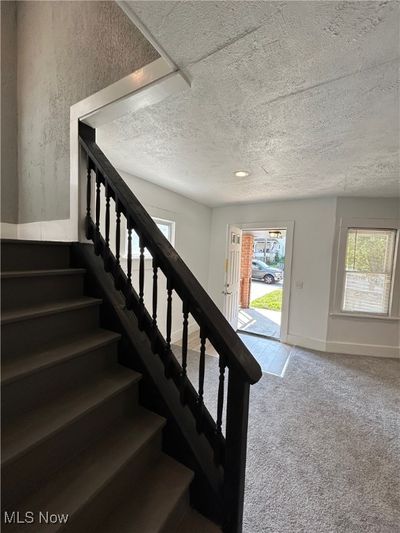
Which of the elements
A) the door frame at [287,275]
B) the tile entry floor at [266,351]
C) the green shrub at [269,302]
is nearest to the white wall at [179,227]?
the tile entry floor at [266,351]

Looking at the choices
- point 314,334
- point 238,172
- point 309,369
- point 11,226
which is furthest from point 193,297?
point 314,334

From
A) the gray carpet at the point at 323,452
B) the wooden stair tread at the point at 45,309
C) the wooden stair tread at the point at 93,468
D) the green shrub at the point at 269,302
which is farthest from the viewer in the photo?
the green shrub at the point at 269,302

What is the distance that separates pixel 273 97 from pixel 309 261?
9.88ft

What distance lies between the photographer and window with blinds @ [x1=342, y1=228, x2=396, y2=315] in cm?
364

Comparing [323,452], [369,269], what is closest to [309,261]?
[369,269]

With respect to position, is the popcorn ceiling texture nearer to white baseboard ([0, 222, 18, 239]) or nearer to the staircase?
white baseboard ([0, 222, 18, 239])

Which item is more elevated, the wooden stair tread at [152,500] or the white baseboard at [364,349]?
the wooden stair tread at [152,500]

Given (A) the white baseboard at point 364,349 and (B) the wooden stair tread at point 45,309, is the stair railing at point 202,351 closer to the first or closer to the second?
(B) the wooden stair tread at point 45,309

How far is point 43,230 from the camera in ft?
6.02

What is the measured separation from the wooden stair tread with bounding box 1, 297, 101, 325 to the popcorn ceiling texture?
74cm

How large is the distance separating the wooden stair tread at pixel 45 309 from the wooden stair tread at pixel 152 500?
86cm

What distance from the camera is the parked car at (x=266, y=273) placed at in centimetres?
1110

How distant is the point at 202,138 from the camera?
1.96 metres

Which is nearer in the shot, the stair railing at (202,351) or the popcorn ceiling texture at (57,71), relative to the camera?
the stair railing at (202,351)
